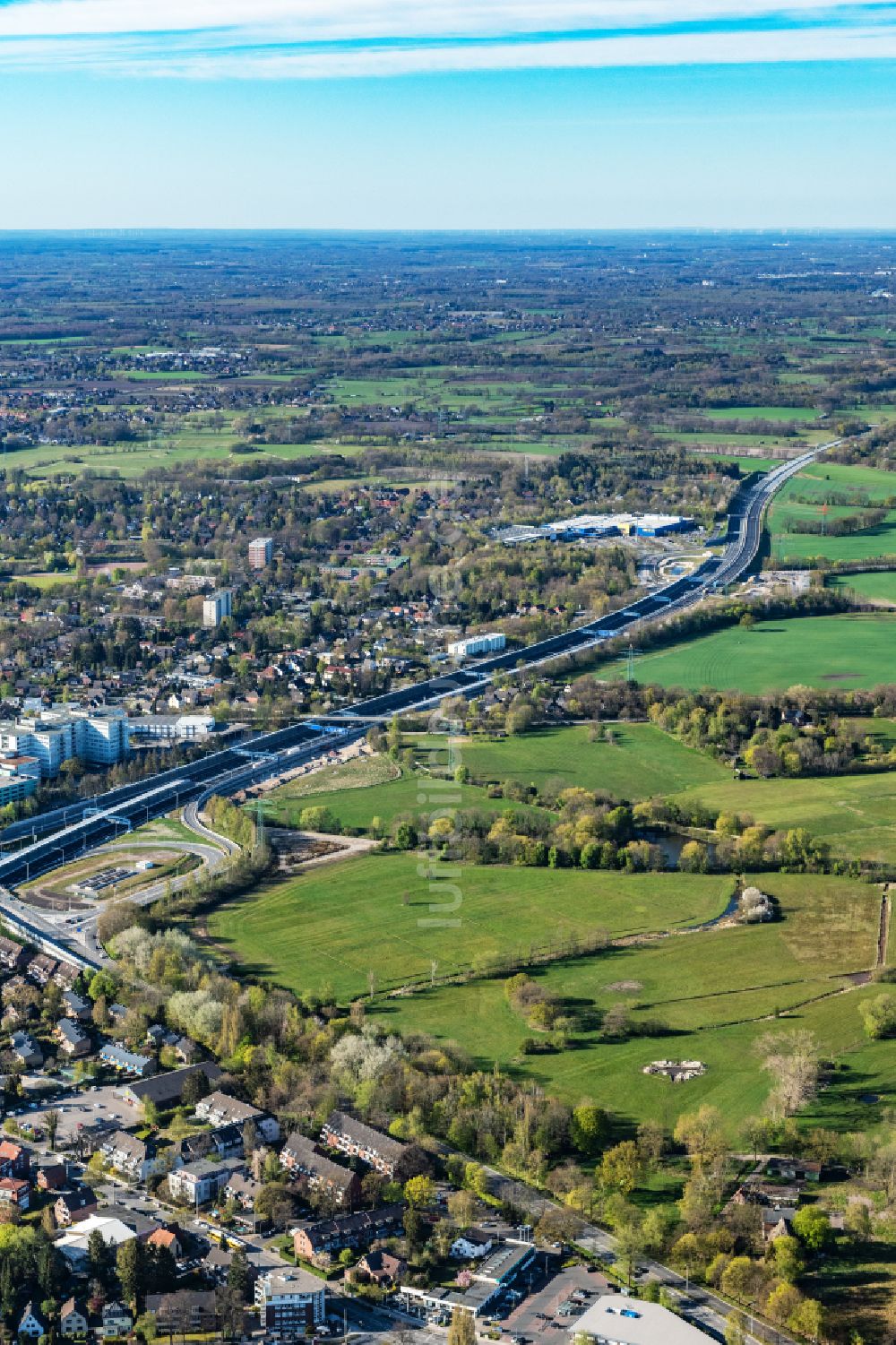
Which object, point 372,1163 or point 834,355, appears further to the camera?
point 834,355

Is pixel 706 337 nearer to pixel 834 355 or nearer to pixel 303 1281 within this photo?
pixel 834 355

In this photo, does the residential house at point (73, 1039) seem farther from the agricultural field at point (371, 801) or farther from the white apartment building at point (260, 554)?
the white apartment building at point (260, 554)

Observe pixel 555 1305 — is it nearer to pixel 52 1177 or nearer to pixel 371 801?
pixel 52 1177

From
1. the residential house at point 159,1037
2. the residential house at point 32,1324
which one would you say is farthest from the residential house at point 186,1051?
the residential house at point 32,1324

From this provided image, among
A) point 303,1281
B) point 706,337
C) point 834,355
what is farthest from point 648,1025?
point 706,337

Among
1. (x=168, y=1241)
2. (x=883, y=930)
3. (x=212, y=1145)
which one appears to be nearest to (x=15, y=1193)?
(x=168, y=1241)

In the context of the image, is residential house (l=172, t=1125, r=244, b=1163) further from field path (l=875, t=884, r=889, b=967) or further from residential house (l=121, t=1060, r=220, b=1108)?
field path (l=875, t=884, r=889, b=967)

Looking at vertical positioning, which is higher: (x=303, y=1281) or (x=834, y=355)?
(x=834, y=355)
